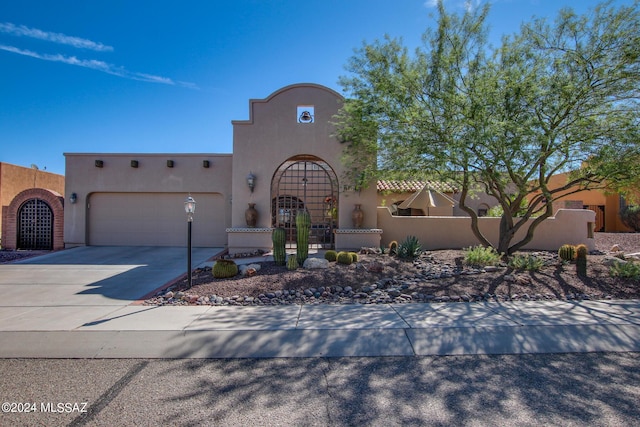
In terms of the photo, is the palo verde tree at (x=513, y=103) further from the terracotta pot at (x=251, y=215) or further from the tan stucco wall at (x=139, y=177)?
the tan stucco wall at (x=139, y=177)

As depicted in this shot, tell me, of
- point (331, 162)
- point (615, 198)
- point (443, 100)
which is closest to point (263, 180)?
point (331, 162)

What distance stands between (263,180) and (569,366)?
10.7 m

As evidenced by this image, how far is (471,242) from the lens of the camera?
14203mm

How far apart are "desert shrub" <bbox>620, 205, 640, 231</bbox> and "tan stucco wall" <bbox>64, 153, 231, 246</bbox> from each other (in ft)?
72.9

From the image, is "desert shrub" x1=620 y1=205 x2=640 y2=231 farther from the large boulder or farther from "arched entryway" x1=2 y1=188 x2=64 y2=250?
"arched entryway" x1=2 y1=188 x2=64 y2=250

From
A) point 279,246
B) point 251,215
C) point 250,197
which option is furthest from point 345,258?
point 250,197

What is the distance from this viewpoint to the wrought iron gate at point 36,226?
15070 mm

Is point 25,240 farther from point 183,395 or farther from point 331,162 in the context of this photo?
point 183,395

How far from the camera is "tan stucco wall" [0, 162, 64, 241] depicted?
1994 centimetres

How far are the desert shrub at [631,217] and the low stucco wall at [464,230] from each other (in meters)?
8.04

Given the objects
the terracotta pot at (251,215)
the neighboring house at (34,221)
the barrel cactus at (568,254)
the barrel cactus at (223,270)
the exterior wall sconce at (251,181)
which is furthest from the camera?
the neighboring house at (34,221)

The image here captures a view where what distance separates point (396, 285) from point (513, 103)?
5271 mm

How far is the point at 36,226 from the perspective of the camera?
596 inches

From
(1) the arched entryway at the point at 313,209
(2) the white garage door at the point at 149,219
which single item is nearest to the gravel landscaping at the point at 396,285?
(1) the arched entryway at the point at 313,209
